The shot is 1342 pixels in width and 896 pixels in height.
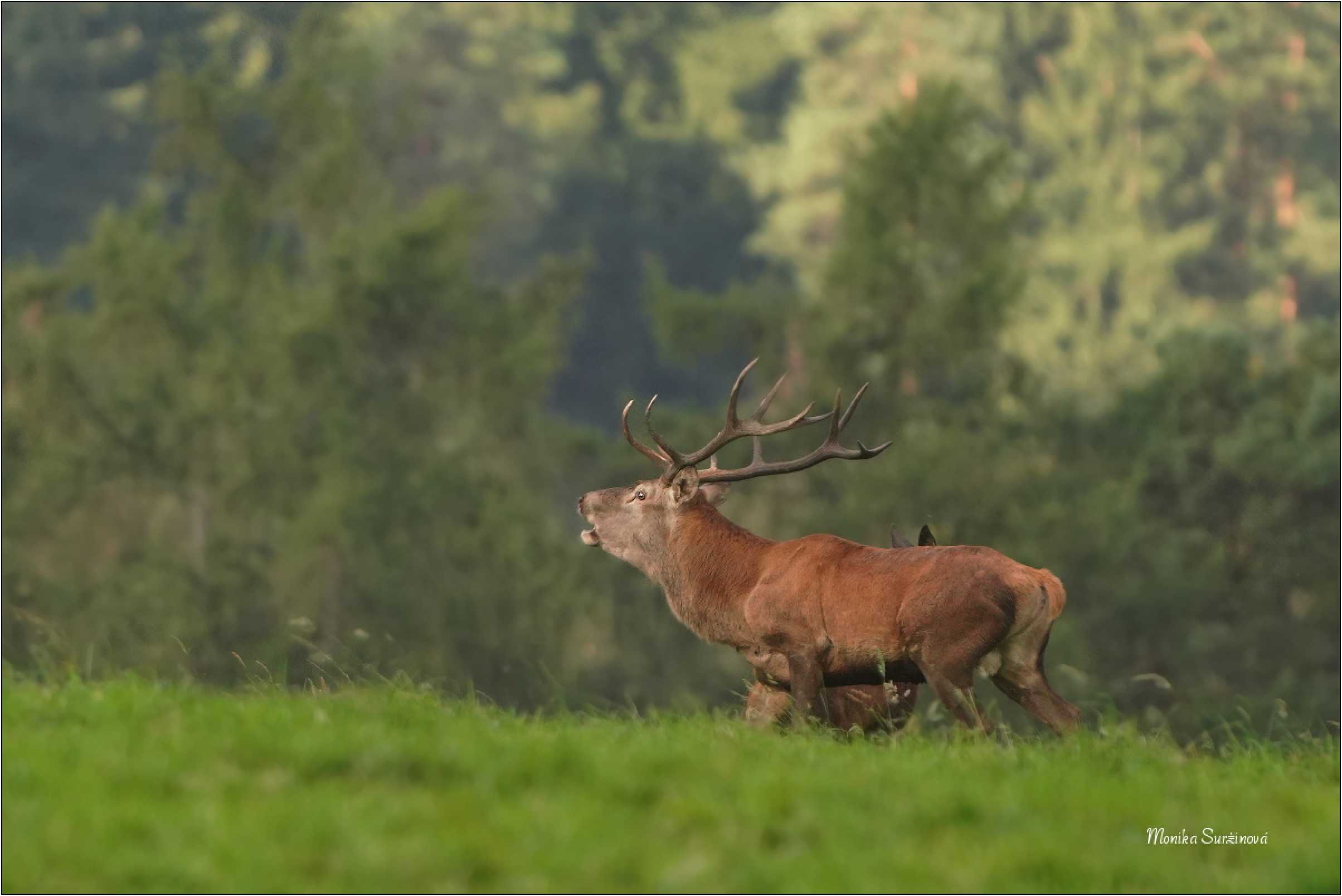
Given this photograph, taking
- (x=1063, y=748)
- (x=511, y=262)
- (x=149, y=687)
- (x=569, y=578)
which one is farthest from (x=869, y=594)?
(x=511, y=262)

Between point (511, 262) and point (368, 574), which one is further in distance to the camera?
point (511, 262)

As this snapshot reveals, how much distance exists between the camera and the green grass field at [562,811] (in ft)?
18.6

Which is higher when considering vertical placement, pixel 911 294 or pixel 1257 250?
pixel 911 294

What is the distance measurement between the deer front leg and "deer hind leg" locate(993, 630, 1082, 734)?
72cm

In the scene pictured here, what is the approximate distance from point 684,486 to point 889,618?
1984 mm

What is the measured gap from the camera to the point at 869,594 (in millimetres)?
9602

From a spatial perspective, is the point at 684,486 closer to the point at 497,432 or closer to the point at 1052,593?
the point at 1052,593

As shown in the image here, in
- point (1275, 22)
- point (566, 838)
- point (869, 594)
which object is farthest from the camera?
point (1275, 22)

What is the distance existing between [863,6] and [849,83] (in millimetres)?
1853

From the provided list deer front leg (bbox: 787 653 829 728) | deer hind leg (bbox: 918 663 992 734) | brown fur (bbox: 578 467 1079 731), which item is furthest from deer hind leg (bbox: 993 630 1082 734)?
deer front leg (bbox: 787 653 829 728)

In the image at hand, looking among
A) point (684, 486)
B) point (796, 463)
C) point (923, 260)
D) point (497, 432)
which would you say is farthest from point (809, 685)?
point (497, 432)

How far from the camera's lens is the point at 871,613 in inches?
376

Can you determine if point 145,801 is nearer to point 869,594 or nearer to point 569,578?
point 869,594

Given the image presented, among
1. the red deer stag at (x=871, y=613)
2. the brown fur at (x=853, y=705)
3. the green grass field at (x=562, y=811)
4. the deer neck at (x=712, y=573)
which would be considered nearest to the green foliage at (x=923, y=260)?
the deer neck at (x=712, y=573)
